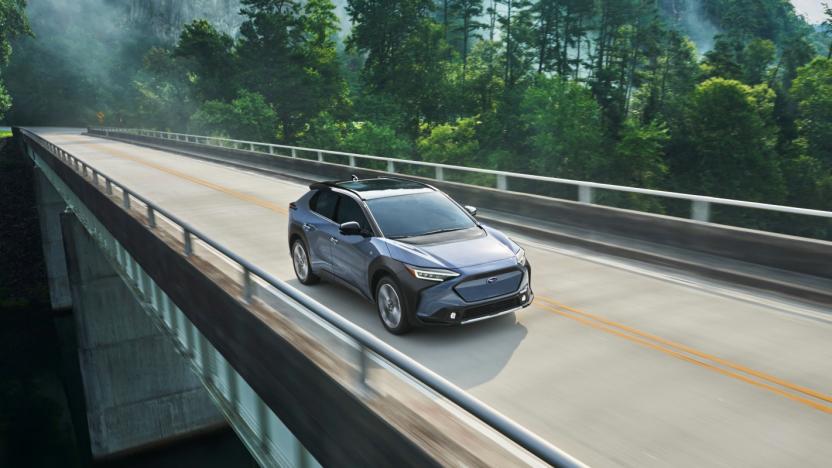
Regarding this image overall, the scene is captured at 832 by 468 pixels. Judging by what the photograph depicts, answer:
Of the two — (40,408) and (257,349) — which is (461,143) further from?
(257,349)

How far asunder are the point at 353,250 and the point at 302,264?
195 cm

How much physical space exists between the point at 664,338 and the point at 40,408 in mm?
30522

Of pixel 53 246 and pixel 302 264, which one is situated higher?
pixel 302 264

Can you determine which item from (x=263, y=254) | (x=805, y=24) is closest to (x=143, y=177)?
(x=263, y=254)

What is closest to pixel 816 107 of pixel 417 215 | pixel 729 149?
pixel 729 149

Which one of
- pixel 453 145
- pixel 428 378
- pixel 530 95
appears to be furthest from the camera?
pixel 453 145

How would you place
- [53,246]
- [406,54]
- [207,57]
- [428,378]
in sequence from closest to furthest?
[428,378], [53,246], [406,54], [207,57]

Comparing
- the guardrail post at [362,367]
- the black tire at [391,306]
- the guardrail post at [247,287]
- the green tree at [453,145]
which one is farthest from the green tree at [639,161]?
the guardrail post at [362,367]

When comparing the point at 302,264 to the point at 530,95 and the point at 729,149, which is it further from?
the point at 530,95

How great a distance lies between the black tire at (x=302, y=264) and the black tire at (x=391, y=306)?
2202 mm

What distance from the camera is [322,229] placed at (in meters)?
9.81

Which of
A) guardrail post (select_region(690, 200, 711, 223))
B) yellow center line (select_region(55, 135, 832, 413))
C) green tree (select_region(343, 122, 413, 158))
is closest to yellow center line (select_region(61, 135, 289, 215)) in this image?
guardrail post (select_region(690, 200, 711, 223))

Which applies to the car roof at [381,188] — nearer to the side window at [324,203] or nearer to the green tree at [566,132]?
the side window at [324,203]

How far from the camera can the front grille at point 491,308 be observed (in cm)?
780
